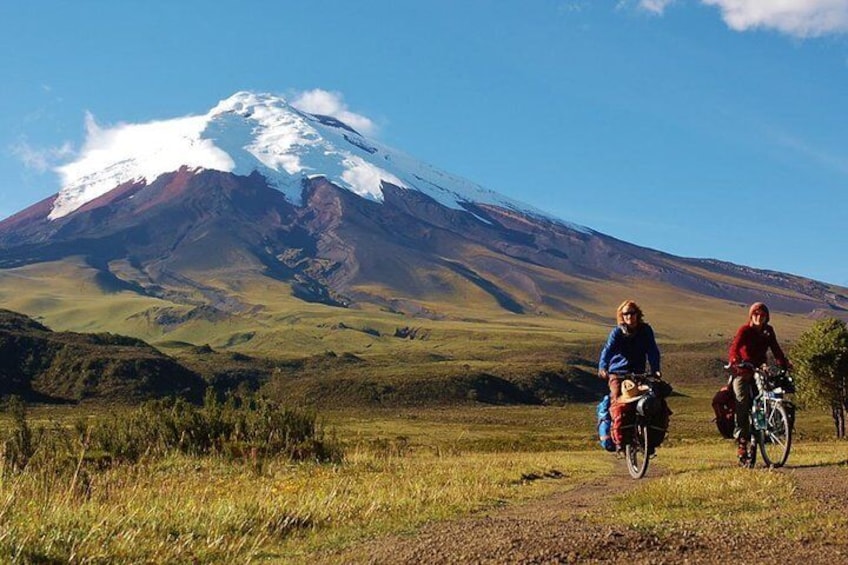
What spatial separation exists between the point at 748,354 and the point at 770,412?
3.24ft

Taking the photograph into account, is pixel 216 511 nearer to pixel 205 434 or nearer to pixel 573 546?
pixel 573 546

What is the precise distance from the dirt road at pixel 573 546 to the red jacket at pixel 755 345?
5481 mm

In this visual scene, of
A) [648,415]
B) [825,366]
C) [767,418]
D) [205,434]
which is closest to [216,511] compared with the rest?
[648,415]

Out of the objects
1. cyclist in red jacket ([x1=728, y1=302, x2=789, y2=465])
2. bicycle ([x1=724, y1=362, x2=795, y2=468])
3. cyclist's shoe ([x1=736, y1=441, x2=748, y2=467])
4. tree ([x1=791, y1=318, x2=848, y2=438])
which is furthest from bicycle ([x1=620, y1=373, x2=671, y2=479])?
tree ([x1=791, y1=318, x2=848, y2=438])

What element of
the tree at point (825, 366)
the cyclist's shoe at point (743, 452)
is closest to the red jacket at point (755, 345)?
the cyclist's shoe at point (743, 452)

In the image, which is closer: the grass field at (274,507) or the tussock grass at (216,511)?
the tussock grass at (216,511)

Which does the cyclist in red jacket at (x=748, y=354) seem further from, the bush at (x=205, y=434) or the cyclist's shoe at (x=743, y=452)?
the bush at (x=205, y=434)

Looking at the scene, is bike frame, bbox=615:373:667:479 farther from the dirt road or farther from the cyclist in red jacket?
the dirt road

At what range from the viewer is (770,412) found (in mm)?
14375

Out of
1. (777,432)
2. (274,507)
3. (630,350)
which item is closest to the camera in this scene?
(274,507)

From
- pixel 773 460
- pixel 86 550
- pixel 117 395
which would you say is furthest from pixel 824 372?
pixel 117 395

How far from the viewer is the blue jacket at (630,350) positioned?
13484mm

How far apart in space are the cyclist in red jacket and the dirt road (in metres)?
5.48

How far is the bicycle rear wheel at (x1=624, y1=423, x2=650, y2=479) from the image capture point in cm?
1357
